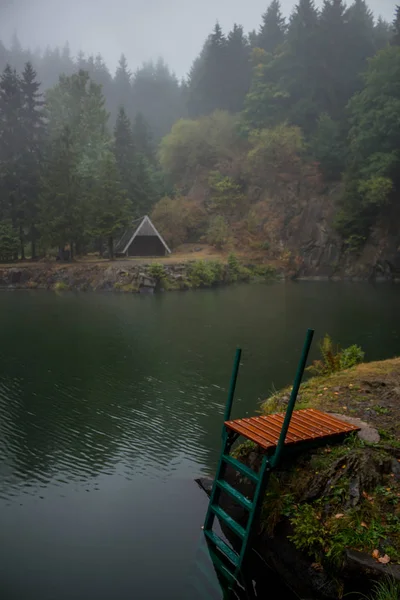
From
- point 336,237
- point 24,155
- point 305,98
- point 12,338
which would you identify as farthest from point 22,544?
point 305,98

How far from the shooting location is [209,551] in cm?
763

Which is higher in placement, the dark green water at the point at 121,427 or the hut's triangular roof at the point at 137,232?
the hut's triangular roof at the point at 137,232

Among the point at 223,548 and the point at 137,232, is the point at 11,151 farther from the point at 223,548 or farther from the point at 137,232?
the point at 223,548

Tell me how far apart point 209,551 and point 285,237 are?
5210cm

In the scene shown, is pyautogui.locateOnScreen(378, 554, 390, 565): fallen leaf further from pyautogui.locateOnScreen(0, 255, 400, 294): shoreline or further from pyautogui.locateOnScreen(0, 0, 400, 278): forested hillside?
pyautogui.locateOnScreen(0, 0, 400, 278): forested hillside

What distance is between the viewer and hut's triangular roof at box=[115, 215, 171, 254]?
51.8 m

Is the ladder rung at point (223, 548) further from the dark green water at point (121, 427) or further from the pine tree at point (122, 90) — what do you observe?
the pine tree at point (122, 90)

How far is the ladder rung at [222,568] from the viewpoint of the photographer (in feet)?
22.8

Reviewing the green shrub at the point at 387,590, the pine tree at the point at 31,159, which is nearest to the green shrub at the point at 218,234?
the pine tree at the point at 31,159

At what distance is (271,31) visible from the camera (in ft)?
260

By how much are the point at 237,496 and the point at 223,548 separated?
0.88 m

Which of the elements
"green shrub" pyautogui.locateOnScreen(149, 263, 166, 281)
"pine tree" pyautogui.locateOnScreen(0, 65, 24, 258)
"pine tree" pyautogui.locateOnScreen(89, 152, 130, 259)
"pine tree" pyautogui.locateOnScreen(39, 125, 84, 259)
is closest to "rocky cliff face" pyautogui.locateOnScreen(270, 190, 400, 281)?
"green shrub" pyautogui.locateOnScreen(149, 263, 166, 281)

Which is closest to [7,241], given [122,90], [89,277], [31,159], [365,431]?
[89,277]

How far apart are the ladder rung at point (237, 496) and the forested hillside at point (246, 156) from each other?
141ft
